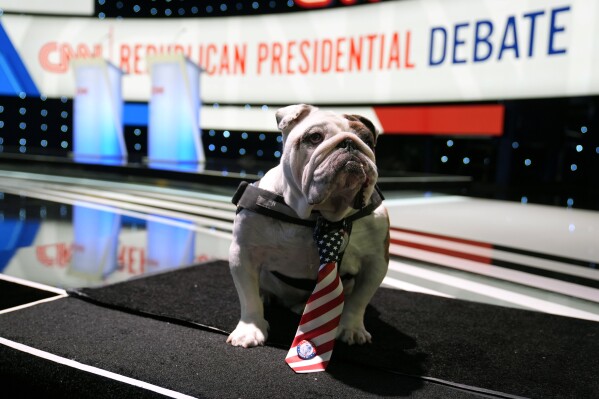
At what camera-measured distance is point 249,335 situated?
2072 millimetres

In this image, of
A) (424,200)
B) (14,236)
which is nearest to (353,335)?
(14,236)

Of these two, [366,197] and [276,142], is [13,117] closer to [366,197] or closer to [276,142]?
[276,142]

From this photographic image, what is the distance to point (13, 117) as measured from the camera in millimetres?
18031

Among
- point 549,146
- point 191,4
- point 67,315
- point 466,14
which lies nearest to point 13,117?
point 191,4

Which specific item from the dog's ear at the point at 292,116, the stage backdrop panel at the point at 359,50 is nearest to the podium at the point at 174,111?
the stage backdrop panel at the point at 359,50

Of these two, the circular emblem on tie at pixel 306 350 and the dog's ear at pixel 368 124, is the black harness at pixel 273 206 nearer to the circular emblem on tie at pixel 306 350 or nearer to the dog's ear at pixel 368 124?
the dog's ear at pixel 368 124

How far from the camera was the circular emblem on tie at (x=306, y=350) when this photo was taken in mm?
1894

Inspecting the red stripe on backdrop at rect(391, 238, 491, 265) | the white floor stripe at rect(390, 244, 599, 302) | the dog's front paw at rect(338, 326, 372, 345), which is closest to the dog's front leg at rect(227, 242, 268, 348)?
the dog's front paw at rect(338, 326, 372, 345)

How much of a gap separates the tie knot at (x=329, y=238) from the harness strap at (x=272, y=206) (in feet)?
0.20

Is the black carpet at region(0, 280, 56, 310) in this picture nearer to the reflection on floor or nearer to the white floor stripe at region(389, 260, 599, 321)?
the reflection on floor

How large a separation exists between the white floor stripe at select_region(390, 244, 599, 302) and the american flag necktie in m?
2.17

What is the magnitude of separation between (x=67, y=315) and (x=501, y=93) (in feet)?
30.6

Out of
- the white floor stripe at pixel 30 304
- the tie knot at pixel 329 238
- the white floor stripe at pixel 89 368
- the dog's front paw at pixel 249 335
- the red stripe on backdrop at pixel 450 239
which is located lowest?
the white floor stripe at pixel 30 304

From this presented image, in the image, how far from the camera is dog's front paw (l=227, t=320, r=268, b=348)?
206 cm
